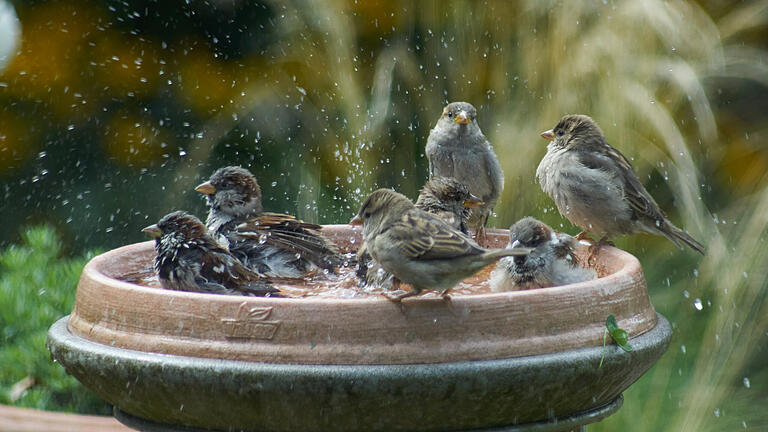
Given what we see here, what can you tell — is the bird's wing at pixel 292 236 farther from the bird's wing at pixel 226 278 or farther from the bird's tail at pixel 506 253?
the bird's tail at pixel 506 253

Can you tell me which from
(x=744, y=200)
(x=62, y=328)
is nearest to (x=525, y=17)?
(x=744, y=200)

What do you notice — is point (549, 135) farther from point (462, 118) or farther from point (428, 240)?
point (428, 240)

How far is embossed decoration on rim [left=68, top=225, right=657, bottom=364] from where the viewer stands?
1986 mm

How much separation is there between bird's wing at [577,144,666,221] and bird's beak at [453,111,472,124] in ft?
1.94

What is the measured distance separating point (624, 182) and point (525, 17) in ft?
3.94

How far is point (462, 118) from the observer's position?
409 cm

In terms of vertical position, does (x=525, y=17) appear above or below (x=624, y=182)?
above

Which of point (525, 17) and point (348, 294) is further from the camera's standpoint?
point (525, 17)

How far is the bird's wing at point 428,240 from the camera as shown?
220 cm

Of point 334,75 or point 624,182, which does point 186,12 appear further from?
point 624,182

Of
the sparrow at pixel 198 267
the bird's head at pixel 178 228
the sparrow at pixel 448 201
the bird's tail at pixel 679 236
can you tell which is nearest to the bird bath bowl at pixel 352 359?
the sparrow at pixel 198 267

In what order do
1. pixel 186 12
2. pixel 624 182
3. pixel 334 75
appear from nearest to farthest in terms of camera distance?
pixel 624 182, pixel 334 75, pixel 186 12

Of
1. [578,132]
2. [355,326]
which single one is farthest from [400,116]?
[355,326]

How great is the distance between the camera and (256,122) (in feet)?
16.2
